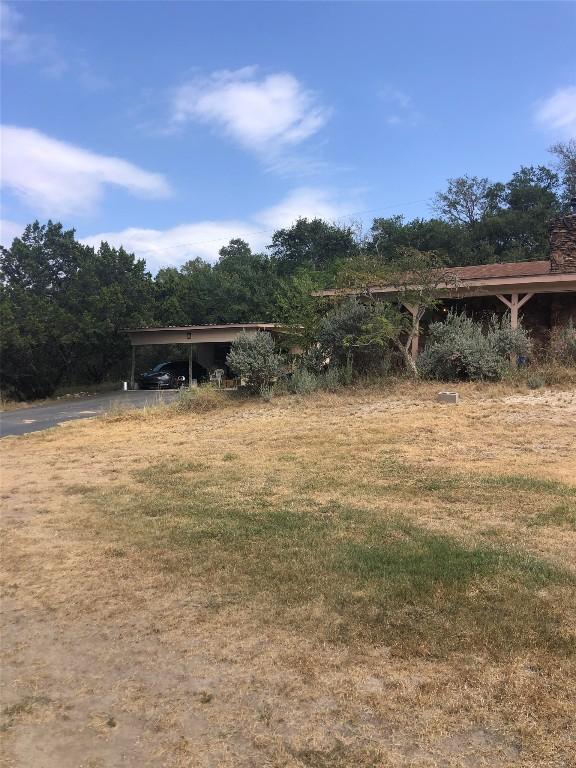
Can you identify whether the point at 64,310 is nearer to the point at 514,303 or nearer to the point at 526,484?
the point at 514,303

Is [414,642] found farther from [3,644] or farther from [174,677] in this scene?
[3,644]

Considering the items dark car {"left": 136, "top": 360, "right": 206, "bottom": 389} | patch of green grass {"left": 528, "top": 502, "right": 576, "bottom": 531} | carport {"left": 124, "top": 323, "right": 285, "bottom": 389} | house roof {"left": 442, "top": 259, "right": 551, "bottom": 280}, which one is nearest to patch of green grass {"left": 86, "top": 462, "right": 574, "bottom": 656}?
patch of green grass {"left": 528, "top": 502, "right": 576, "bottom": 531}

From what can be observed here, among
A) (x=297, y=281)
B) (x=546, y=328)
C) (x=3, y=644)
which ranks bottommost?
(x=3, y=644)

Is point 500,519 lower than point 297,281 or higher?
lower

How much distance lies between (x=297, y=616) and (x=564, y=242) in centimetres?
1746

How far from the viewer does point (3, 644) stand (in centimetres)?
341

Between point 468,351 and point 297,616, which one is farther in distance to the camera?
point 468,351

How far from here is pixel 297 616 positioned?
354 cm

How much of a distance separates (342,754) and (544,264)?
19602mm

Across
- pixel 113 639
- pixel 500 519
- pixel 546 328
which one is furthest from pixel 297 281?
pixel 113 639

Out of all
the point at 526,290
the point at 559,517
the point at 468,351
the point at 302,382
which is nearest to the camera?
the point at 559,517

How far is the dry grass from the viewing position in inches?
98.1

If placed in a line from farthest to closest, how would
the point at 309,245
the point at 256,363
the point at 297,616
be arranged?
the point at 309,245, the point at 256,363, the point at 297,616

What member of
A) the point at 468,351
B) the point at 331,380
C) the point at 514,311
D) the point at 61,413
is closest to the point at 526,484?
the point at 468,351
